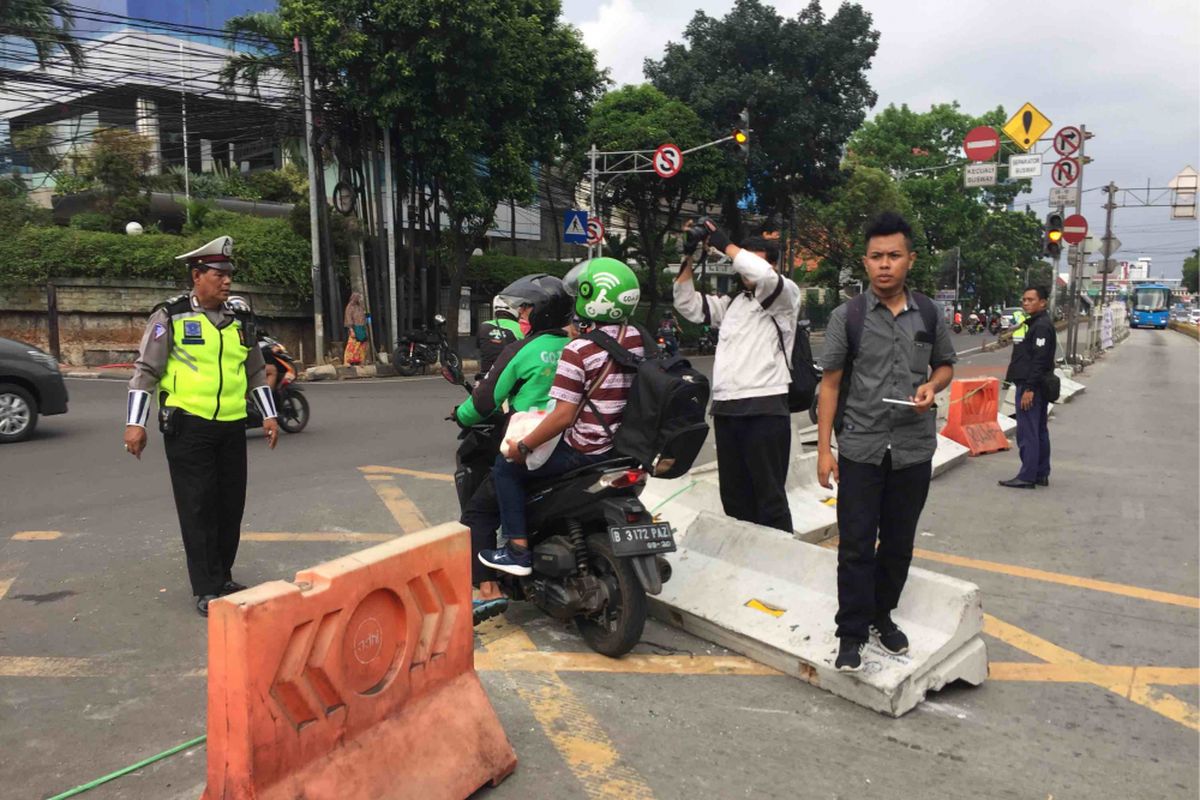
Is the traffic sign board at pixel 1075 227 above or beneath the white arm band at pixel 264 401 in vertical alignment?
above

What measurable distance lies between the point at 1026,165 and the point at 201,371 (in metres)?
15.2

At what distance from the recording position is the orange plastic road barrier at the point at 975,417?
29.6ft

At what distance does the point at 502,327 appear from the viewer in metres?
4.95

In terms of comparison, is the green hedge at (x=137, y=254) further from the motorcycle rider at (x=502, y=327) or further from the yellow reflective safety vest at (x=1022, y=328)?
the yellow reflective safety vest at (x=1022, y=328)

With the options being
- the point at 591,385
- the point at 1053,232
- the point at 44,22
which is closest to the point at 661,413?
the point at 591,385

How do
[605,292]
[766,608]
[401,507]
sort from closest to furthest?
1. [605,292]
2. [766,608]
3. [401,507]

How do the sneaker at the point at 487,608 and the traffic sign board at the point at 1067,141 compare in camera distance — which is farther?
the traffic sign board at the point at 1067,141

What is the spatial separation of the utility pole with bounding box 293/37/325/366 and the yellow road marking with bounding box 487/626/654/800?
15.3 m

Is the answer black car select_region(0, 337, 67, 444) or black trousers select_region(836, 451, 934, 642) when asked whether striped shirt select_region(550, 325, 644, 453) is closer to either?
black trousers select_region(836, 451, 934, 642)

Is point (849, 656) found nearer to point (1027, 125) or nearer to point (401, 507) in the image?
point (401, 507)

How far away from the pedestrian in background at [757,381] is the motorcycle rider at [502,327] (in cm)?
82

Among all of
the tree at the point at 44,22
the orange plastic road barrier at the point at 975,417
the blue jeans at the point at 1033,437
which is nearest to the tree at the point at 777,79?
the tree at the point at 44,22

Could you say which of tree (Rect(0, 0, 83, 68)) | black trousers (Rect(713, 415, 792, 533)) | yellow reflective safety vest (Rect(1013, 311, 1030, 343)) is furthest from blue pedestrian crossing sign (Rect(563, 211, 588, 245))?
black trousers (Rect(713, 415, 792, 533))

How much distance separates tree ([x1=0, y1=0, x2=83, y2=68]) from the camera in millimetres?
18172
